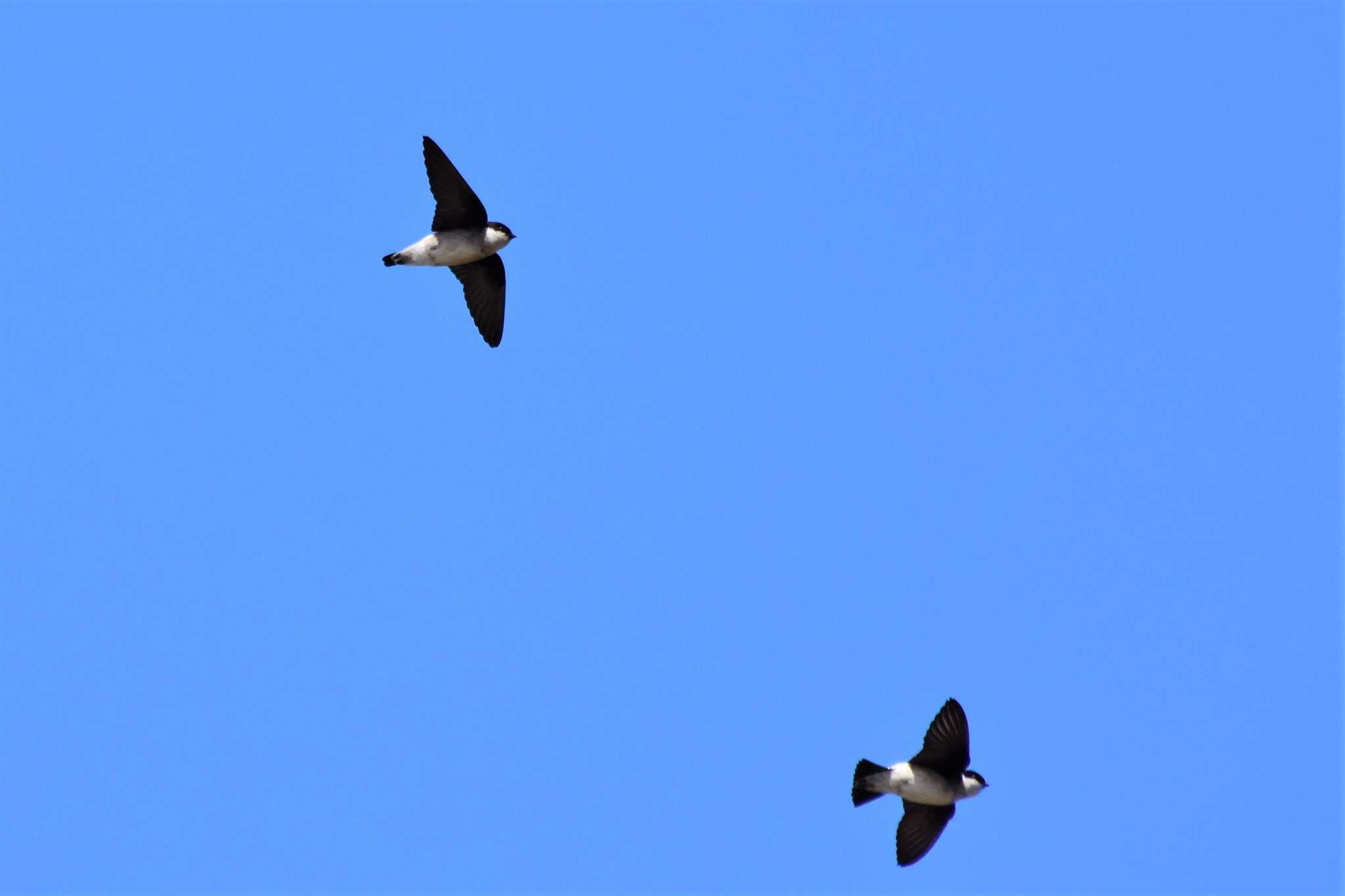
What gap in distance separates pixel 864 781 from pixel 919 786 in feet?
1.97

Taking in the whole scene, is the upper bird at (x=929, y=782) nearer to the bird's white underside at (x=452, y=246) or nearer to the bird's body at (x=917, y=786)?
the bird's body at (x=917, y=786)

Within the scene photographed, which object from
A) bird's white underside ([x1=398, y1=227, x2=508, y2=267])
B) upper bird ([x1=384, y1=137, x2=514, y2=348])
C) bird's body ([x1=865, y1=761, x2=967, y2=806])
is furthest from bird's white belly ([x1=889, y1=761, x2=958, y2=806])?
bird's white underside ([x1=398, y1=227, x2=508, y2=267])

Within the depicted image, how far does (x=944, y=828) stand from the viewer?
727 inches

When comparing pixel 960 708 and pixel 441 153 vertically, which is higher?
pixel 441 153

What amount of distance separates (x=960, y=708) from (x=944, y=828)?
4.85 feet

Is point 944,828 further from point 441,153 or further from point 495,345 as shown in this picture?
point 441,153

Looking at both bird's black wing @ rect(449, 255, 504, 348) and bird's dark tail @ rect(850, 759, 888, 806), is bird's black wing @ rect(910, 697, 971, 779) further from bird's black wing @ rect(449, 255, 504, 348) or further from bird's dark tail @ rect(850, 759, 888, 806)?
bird's black wing @ rect(449, 255, 504, 348)

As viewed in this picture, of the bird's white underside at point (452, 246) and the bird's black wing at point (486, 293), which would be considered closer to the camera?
the bird's white underside at point (452, 246)

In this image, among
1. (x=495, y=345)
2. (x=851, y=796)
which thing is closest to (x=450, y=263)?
(x=495, y=345)

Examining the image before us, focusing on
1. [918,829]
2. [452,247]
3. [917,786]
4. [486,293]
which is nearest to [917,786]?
[917,786]

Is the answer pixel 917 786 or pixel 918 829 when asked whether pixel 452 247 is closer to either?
pixel 917 786

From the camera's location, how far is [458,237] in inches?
743

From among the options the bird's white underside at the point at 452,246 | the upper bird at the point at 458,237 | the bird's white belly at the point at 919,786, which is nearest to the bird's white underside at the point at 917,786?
the bird's white belly at the point at 919,786

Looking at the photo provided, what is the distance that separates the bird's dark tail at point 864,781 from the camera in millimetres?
17969
